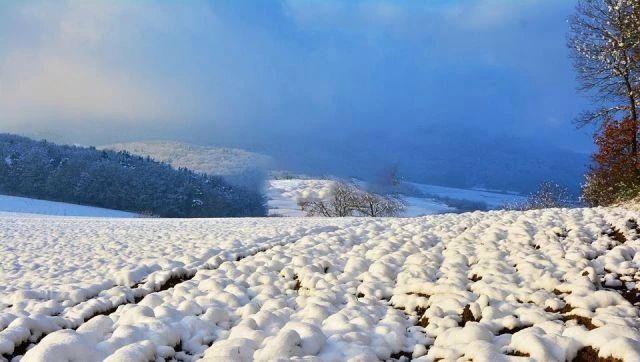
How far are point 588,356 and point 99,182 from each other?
97.1 m

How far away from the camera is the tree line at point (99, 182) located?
8906cm

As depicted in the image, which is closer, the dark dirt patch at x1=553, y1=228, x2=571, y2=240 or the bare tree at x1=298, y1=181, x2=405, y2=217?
the dark dirt patch at x1=553, y1=228, x2=571, y2=240

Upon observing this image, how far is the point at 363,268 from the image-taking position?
9.80m

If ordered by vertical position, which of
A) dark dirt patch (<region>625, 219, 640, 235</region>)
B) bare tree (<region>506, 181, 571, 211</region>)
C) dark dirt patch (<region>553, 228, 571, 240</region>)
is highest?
bare tree (<region>506, 181, 571, 211</region>)

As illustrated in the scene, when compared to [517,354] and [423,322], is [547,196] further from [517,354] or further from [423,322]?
[517,354]

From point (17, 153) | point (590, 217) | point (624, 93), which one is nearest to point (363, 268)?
point (590, 217)

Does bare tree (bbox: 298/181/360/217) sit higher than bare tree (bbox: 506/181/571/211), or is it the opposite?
bare tree (bbox: 506/181/571/211)

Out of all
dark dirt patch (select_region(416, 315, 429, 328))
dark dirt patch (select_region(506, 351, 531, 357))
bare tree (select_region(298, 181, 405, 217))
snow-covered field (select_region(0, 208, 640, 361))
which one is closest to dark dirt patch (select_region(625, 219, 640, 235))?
snow-covered field (select_region(0, 208, 640, 361))

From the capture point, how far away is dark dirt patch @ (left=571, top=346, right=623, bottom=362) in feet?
16.4

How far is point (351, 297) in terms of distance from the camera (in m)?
7.87

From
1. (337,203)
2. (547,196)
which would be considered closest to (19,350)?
(337,203)

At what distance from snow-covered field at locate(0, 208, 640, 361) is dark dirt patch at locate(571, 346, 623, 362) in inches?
1.1

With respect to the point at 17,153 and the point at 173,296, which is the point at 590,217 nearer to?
the point at 173,296

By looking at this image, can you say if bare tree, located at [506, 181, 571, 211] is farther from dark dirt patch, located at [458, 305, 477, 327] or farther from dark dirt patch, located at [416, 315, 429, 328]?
dark dirt patch, located at [416, 315, 429, 328]
